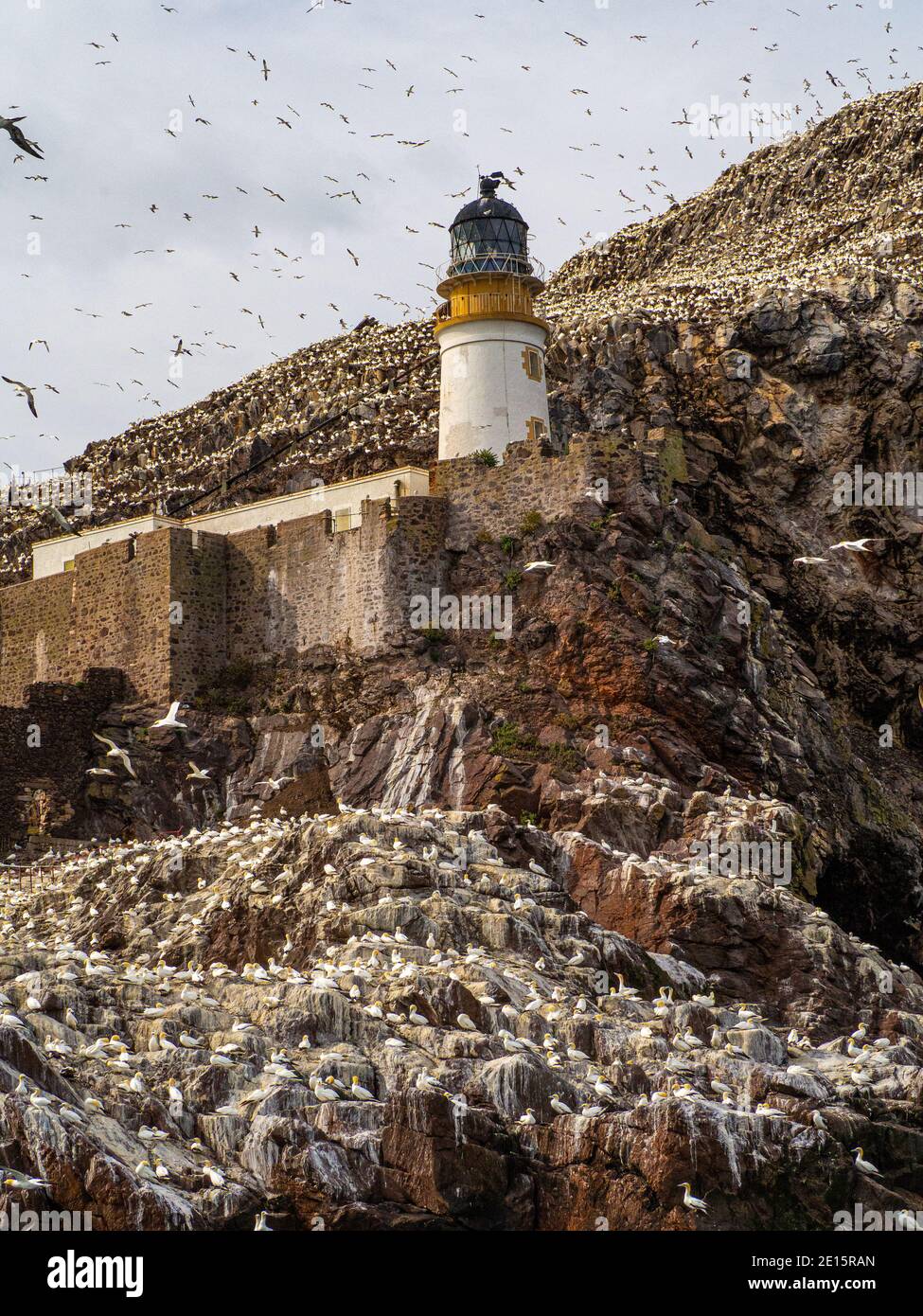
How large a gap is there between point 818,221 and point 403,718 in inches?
1571

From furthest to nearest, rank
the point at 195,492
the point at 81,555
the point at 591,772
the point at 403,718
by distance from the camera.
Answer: the point at 195,492 → the point at 81,555 → the point at 403,718 → the point at 591,772

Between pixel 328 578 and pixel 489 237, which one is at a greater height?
pixel 489 237

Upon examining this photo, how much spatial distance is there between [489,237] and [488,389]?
4936mm

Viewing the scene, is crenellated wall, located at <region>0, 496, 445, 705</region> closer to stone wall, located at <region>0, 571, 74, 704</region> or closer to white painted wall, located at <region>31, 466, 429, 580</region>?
stone wall, located at <region>0, 571, 74, 704</region>

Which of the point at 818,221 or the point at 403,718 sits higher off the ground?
the point at 818,221

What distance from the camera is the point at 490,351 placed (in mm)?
50938

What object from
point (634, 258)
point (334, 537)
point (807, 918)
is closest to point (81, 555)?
point (334, 537)

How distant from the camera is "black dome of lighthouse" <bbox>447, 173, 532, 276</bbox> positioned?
172ft

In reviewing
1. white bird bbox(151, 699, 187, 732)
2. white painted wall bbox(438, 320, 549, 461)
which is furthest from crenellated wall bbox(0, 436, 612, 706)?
white painted wall bbox(438, 320, 549, 461)

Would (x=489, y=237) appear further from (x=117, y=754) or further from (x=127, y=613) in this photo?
(x=117, y=754)

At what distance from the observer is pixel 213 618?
50688 millimetres

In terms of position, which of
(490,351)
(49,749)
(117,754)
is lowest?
(117,754)

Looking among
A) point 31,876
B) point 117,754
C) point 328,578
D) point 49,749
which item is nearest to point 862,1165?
point 31,876
